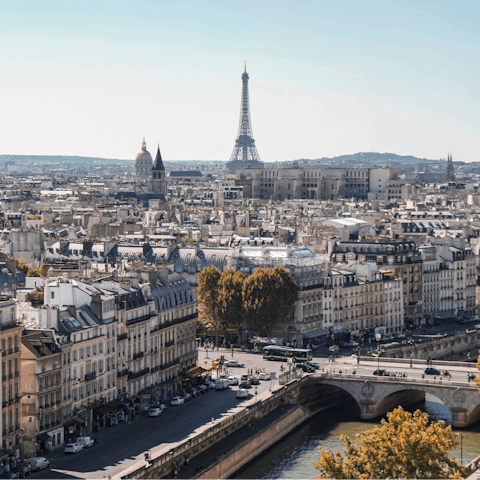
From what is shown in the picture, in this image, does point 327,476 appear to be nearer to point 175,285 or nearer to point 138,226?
point 175,285

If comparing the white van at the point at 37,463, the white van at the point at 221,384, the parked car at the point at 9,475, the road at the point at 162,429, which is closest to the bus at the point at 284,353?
the road at the point at 162,429

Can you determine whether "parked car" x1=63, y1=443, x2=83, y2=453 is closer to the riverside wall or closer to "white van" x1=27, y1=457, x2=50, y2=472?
"white van" x1=27, y1=457, x2=50, y2=472

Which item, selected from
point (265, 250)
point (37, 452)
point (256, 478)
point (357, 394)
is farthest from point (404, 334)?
point (37, 452)

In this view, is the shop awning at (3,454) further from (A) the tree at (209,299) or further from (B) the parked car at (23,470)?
(A) the tree at (209,299)

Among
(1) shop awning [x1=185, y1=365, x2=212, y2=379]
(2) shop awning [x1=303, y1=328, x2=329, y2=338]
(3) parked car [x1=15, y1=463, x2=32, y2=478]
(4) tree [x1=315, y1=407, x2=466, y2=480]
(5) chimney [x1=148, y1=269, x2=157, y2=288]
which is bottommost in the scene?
(3) parked car [x1=15, y1=463, x2=32, y2=478]

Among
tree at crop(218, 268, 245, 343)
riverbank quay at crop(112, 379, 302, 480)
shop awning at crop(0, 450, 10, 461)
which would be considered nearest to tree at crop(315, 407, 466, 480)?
riverbank quay at crop(112, 379, 302, 480)

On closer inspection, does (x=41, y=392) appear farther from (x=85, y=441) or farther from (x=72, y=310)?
(x=72, y=310)

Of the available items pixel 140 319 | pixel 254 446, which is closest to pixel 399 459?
pixel 254 446
